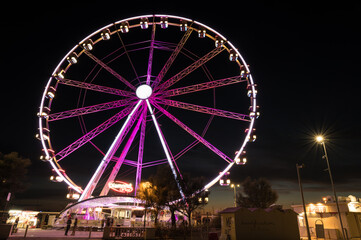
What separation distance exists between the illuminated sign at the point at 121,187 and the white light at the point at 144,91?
910 cm

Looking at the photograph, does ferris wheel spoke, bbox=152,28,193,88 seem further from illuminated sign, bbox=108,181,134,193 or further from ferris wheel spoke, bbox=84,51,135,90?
illuminated sign, bbox=108,181,134,193

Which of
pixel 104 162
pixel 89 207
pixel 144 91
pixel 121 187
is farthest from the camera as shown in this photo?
pixel 89 207

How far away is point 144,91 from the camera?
2247 cm

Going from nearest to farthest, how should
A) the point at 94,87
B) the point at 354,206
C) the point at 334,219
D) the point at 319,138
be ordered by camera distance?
1. the point at 319,138
2. the point at 94,87
3. the point at 354,206
4. the point at 334,219

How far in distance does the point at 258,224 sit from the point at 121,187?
→ 44.8ft

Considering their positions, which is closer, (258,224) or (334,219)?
(258,224)

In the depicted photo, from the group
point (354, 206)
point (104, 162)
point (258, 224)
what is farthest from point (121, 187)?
point (354, 206)

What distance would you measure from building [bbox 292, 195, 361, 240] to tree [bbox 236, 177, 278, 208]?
1386 centimetres

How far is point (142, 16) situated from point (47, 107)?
11.9 m

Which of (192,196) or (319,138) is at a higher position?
(319,138)

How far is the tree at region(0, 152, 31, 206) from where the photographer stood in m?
30.1

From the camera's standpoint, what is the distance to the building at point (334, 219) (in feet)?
73.9

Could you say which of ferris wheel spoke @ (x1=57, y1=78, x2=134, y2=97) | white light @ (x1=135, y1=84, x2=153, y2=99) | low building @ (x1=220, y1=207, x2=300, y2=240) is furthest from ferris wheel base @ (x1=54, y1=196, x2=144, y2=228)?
white light @ (x1=135, y1=84, x2=153, y2=99)

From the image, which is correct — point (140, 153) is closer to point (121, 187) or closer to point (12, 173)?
point (121, 187)
